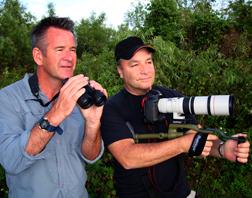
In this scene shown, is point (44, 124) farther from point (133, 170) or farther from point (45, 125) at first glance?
point (133, 170)

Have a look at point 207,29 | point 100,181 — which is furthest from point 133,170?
point 207,29

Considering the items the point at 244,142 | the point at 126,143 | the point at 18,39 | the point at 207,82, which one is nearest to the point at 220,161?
the point at 207,82

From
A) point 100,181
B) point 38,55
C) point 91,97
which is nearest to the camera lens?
point 91,97

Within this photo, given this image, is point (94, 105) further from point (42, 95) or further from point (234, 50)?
point (234, 50)

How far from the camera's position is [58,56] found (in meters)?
1.66

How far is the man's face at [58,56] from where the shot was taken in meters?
1.64

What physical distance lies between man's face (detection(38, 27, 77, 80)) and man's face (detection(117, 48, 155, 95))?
62 centimetres

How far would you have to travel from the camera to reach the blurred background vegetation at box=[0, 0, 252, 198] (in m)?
3.42

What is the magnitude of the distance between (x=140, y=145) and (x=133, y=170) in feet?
1.12

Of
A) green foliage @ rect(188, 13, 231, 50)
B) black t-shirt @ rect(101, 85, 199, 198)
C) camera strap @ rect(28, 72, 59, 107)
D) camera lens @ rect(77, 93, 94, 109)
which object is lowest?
black t-shirt @ rect(101, 85, 199, 198)

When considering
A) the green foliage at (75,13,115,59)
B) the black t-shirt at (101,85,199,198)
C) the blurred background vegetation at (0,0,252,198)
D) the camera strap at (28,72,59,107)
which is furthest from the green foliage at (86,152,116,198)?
the green foliage at (75,13,115,59)

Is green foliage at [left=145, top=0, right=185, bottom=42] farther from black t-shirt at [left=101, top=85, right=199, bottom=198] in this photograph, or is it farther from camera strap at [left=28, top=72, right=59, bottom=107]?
camera strap at [left=28, top=72, right=59, bottom=107]

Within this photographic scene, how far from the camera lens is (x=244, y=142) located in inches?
56.2

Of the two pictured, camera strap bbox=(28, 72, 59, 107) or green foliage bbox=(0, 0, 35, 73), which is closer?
camera strap bbox=(28, 72, 59, 107)
